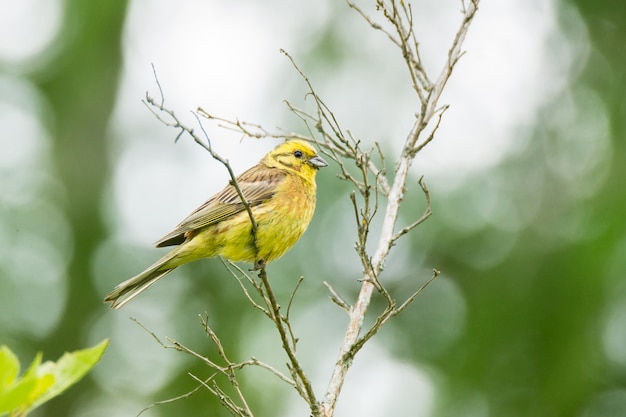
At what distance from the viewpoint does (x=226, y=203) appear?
246 inches

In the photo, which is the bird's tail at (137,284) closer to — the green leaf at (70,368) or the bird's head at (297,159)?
the bird's head at (297,159)

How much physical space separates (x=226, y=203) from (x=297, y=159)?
2.56 feet

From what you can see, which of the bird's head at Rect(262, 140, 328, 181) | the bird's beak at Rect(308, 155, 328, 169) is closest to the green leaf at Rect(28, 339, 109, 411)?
the bird's head at Rect(262, 140, 328, 181)

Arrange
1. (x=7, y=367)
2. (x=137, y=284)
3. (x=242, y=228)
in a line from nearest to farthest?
(x=7, y=367)
(x=137, y=284)
(x=242, y=228)

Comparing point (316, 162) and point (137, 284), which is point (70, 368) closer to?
point (137, 284)

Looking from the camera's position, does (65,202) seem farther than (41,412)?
Yes

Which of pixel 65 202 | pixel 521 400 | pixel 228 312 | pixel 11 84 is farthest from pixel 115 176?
pixel 521 400

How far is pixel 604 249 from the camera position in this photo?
395 inches

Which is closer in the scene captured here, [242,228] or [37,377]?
[37,377]

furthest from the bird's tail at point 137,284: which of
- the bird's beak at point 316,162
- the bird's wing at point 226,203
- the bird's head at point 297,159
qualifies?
the bird's beak at point 316,162

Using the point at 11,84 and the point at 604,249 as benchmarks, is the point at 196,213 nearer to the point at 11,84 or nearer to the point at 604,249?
the point at 604,249

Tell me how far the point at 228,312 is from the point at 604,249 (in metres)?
4.75

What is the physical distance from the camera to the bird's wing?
609 centimetres

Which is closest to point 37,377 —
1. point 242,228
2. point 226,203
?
point 242,228
